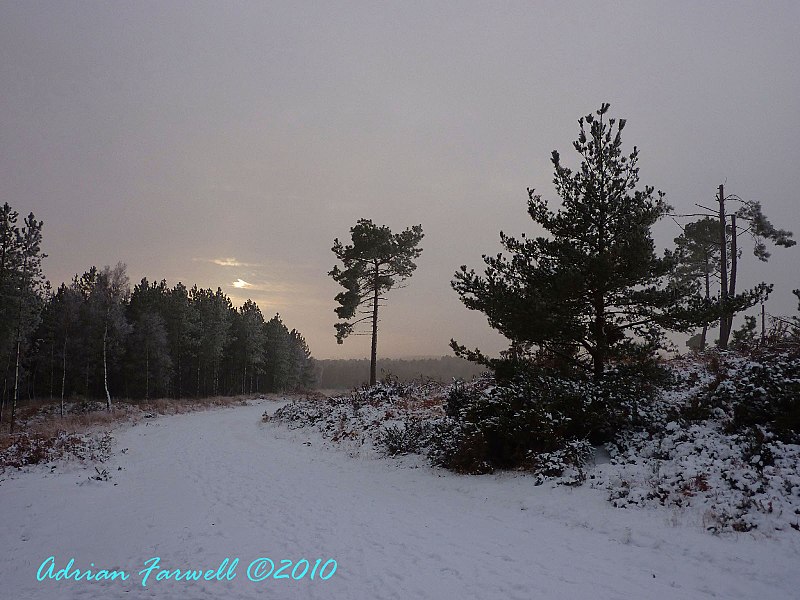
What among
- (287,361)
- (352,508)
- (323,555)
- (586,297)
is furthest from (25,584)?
(287,361)

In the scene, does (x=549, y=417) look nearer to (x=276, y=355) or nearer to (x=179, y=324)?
(x=179, y=324)

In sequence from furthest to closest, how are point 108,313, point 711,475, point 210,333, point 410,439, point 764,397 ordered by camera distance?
point 210,333
point 108,313
point 410,439
point 764,397
point 711,475

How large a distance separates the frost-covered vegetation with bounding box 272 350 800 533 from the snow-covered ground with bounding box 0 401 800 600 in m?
0.50

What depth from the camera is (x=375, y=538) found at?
24.0ft

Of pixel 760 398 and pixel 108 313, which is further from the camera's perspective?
pixel 108 313

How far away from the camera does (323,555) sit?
21.8 feet

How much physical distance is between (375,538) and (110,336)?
41.1 metres

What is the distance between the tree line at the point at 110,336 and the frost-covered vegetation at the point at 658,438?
26659mm

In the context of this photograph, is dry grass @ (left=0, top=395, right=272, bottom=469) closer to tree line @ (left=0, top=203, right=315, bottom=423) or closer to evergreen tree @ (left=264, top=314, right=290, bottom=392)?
tree line @ (left=0, top=203, right=315, bottom=423)

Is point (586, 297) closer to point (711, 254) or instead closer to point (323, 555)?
point (323, 555)

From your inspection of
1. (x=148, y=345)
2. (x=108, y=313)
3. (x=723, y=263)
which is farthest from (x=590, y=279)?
(x=148, y=345)

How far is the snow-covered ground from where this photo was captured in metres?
5.43

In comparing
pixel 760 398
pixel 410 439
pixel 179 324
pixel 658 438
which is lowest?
pixel 410 439

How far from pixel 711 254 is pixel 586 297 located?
2581cm
